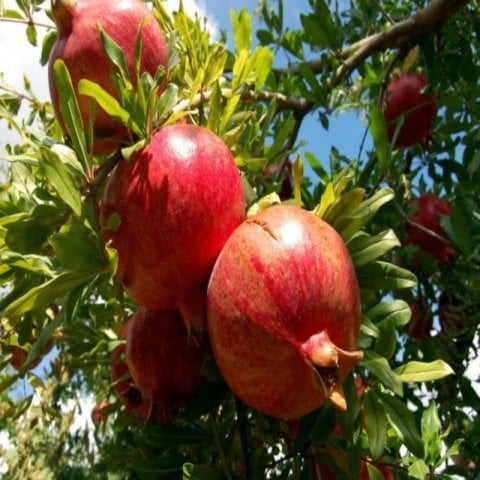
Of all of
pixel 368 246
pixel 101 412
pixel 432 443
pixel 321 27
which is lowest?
pixel 101 412

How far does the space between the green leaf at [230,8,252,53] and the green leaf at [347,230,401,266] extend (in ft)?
1.63

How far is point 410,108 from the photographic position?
2246 mm

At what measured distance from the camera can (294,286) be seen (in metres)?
0.83

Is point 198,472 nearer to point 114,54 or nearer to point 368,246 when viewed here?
point 368,246

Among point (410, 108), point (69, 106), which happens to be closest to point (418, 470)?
point (69, 106)

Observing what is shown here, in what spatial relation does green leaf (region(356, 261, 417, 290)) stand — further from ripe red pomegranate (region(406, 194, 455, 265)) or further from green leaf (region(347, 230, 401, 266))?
ripe red pomegranate (region(406, 194, 455, 265))

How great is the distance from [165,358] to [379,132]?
2.09 feet

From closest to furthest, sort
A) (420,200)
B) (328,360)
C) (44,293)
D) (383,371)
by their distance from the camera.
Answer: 1. (328,360)
2. (44,293)
3. (383,371)
4. (420,200)

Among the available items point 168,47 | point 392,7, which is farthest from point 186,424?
point 392,7

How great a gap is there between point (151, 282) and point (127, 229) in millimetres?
78

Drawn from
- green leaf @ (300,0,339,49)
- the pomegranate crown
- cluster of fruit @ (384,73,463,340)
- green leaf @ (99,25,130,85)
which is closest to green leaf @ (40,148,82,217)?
green leaf @ (99,25,130,85)

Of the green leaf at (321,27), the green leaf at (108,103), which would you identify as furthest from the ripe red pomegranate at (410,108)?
the green leaf at (108,103)

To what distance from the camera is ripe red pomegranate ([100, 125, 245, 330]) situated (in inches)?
35.6

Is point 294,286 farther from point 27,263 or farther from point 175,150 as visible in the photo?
point 27,263
